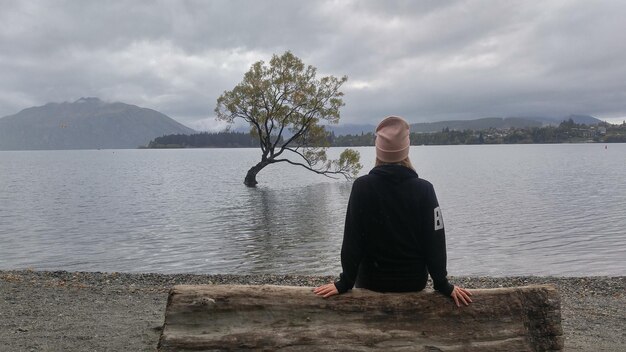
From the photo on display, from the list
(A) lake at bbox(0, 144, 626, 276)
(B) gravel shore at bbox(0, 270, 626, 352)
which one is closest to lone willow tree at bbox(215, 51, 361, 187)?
(A) lake at bbox(0, 144, 626, 276)

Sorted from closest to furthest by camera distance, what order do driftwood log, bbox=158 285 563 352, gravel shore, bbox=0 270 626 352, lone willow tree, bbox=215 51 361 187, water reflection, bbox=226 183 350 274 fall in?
driftwood log, bbox=158 285 563 352, gravel shore, bbox=0 270 626 352, water reflection, bbox=226 183 350 274, lone willow tree, bbox=215 51 361 187

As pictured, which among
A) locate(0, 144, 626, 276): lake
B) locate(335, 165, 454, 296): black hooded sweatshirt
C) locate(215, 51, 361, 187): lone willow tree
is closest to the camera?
locate(335, 165, 454, 296): black hooded sweatshirt

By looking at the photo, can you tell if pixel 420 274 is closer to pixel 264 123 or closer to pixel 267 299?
pixel 267 299

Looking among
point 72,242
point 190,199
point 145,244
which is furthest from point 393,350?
point 190,199

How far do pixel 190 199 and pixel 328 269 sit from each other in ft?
91.7

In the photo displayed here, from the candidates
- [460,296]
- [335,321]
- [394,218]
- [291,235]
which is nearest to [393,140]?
[394,218]

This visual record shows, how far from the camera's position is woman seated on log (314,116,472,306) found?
15.9 ft

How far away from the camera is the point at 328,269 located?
16.3m

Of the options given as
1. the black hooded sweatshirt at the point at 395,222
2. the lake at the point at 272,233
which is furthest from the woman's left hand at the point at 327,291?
the lake at the point at 272,233

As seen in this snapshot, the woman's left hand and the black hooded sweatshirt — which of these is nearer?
the black hooded sweatshirt

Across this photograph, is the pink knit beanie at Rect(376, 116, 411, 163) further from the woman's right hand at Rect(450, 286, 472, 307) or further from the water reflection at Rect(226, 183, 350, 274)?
the water reflection at Rect(226, 183, 350, 274)

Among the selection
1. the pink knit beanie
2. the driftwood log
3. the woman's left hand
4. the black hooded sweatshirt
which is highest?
the pink knit beanie

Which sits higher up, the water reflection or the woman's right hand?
the woman's right hand

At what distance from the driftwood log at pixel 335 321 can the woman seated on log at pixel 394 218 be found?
378 millimetres
